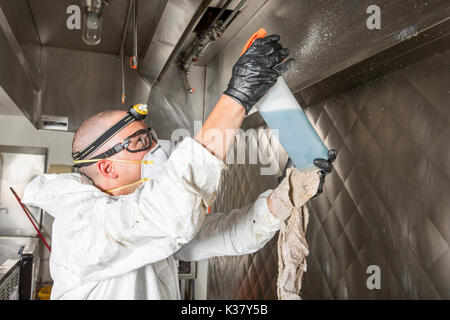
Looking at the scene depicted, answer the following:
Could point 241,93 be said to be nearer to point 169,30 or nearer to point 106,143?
point 106,143

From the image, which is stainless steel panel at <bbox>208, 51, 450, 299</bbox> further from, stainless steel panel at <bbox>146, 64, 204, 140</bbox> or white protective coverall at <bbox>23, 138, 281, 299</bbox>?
stainless steel panel at <bbox>146, 64, 204, 140</bbox>

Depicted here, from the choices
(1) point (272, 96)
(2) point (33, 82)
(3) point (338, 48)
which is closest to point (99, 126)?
(1) point (272, 96)

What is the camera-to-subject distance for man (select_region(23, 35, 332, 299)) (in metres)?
0.77

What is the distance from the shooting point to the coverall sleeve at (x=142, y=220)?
0.76 m

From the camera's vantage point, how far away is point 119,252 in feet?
2.77

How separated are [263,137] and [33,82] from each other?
189 cm

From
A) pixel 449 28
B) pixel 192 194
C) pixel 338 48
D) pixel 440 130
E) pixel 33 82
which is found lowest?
pixel 192 194

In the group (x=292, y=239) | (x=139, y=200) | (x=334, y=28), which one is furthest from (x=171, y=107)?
(x=139, y=200)

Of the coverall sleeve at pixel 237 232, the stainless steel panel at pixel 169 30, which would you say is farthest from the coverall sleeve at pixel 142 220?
the stainless steel panel at pixel 169 30

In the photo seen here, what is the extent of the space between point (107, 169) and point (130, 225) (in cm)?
39

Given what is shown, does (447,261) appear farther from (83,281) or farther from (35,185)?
(35,185)

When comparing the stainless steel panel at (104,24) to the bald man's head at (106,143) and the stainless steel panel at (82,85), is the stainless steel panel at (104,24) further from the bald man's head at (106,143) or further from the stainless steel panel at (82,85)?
the bald man's head at (106,143)

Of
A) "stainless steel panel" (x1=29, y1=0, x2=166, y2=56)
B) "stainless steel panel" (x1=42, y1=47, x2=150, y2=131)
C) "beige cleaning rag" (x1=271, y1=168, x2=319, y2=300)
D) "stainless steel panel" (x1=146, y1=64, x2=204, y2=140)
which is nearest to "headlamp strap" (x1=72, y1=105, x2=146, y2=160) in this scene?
"beige cleaning rag" (x1=271, y1=168, x2=319, y2=300)

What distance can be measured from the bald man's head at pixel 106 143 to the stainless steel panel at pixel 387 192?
824mm
